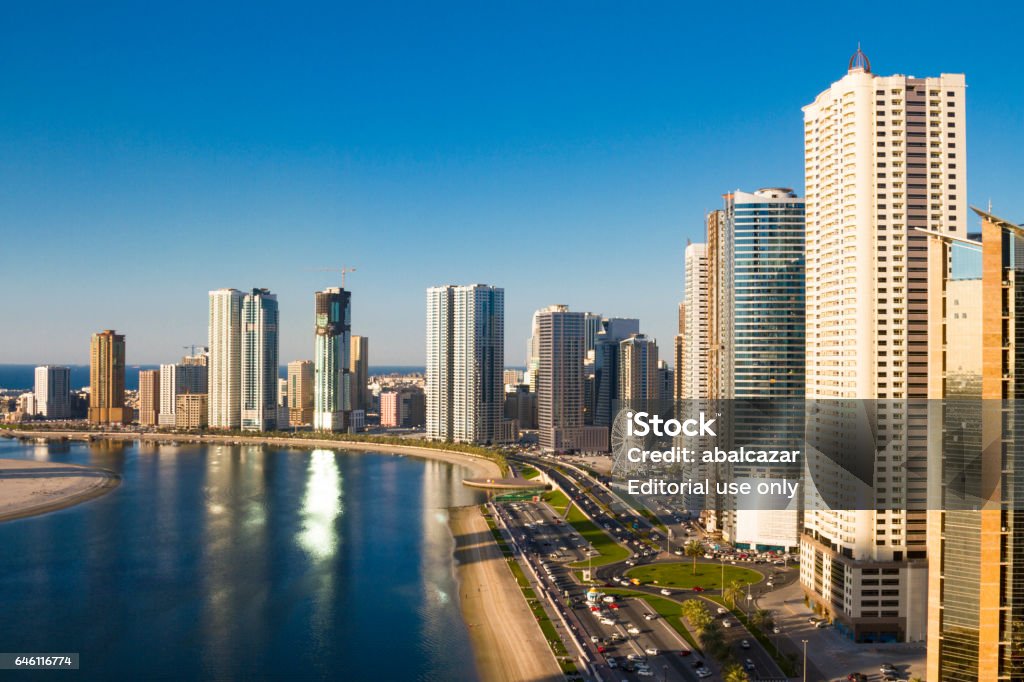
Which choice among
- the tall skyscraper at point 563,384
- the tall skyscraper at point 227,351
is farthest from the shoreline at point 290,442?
the tall skyscraper at point 563,384

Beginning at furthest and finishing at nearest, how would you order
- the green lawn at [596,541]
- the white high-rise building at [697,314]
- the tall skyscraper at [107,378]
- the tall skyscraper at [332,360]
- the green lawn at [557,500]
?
the tall skyscraper at [107,378] → the tall skyscraper at [332,360] → the green lawn at [557,500] → the white high-rise building at [697,314] → the green lawn at [596,541]

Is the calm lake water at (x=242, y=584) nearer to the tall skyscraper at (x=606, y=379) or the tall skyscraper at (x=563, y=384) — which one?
the tall skyscraper at (x=563, y=384)

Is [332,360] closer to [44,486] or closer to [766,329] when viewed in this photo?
[44,486]

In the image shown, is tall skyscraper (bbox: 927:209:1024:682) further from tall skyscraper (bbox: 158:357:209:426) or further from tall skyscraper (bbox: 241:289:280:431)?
tall skyscraper (bbox: 158:357:209:426)

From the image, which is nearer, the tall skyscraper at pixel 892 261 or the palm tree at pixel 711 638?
the palm tree at pixel 711 638

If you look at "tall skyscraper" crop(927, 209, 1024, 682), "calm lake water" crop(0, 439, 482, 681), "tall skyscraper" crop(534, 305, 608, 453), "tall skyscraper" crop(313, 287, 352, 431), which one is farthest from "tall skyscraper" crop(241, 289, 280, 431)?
"tall skyscraper" crop(927, 209, 1024, 682)

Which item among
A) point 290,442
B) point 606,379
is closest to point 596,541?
point 606,379

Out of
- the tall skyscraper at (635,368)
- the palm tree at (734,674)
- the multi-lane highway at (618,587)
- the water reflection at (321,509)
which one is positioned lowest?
the water reflection at (321,509)

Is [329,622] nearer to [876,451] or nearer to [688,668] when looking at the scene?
[688,668]
